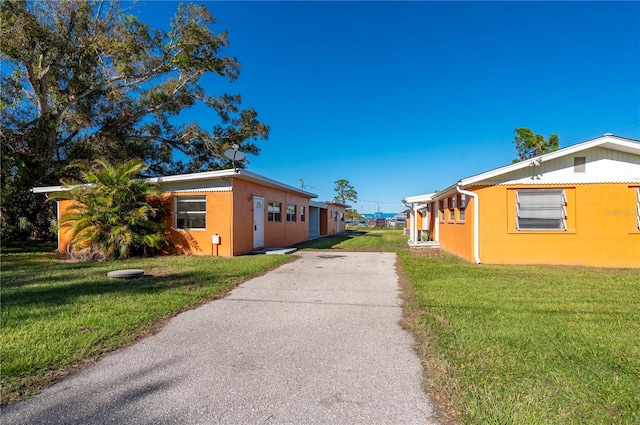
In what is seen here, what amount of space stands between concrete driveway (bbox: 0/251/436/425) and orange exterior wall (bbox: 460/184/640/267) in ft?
20.1

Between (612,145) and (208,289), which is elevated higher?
(612,145)

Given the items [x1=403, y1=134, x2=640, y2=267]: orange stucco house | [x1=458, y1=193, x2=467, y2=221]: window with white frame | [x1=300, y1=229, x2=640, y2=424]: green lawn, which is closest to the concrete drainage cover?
[x1=300, y1=229, x2=640, y2=424]: green lawn

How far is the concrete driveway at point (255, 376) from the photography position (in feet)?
7.72

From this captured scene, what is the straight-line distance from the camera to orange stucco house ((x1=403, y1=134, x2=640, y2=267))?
29.8 feet

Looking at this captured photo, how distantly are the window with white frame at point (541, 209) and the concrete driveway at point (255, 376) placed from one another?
658 cm

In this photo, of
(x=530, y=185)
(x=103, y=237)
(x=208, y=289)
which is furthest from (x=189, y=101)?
(x=530, y=185)

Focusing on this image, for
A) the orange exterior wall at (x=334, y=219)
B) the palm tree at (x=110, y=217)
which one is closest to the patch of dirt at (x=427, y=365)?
the palm tree at (x=110, y=217)

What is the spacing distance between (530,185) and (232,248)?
920 centimetres

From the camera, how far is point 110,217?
1032cm

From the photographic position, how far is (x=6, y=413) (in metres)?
2.34

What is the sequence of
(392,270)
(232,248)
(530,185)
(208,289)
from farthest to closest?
(232,248), (530,185), (392,270), (208,289)

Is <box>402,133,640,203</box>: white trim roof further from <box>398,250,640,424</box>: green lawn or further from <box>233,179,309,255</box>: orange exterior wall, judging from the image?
<box>233,179,309,255</box>: orange exterior wall

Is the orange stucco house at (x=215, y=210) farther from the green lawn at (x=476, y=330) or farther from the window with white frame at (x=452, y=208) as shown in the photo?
the window with white frame at (x=452, y=208)

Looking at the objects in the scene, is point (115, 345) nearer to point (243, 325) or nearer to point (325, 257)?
point (243, 325)
